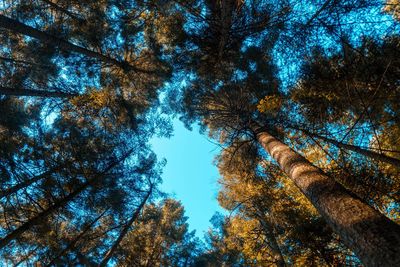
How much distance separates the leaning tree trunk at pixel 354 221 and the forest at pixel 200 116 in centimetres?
4

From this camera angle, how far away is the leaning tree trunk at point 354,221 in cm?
208

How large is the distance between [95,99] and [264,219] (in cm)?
762

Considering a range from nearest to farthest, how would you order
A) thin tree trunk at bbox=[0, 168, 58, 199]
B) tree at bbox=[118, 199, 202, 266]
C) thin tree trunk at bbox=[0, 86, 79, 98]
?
thin tree trunk at bbox=[0, 168, 58, 199] < thin tree trunk at bbox=[0, 86, 79, 98] < tree at bbox=[118, 199, 202, 266]

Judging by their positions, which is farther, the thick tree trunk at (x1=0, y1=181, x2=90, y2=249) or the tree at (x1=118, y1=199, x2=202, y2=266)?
the tree at (x1=118, y1=199, x2=202, y2=266)

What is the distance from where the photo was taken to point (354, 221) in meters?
2.49

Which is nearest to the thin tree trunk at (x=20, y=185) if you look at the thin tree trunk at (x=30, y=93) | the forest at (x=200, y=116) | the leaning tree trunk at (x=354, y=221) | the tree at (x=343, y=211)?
the forest at (x=200, y=116)

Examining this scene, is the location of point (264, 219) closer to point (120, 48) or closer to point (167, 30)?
point (167, 30)

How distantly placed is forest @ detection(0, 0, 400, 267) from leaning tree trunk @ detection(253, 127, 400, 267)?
4 centimetres

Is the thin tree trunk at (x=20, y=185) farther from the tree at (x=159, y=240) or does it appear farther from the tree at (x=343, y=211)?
the tree at (x=343, y=211)

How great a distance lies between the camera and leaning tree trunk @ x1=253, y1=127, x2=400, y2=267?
6.81ft

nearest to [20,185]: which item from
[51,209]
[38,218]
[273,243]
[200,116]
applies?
[51,209]

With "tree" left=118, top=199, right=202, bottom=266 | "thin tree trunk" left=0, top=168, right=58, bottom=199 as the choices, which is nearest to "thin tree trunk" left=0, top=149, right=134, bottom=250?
"thin tree trunk" left=0, top=168, right=58, bottom=199

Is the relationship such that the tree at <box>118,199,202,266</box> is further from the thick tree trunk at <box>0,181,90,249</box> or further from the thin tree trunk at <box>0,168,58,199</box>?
the thin tree trunk at <box>0,168,58,199</box>

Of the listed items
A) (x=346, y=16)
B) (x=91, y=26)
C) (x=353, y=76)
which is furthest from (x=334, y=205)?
(x=91, y=26)
